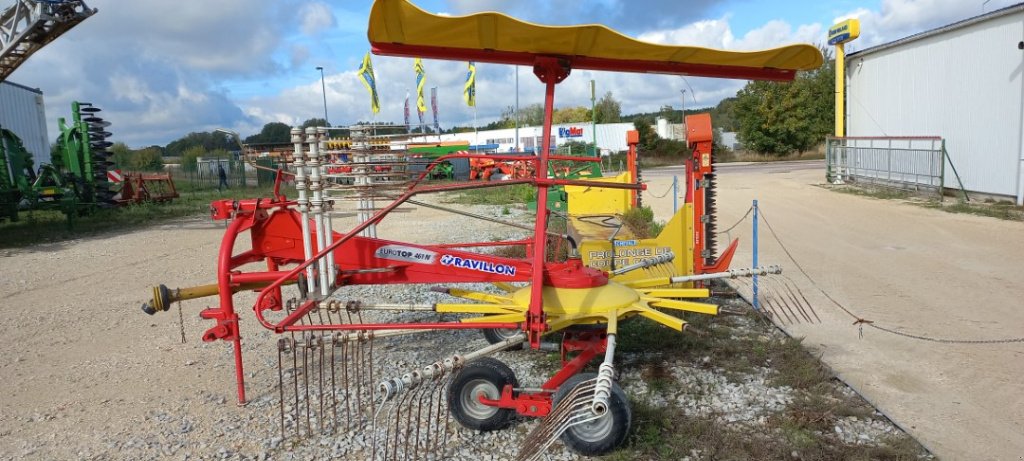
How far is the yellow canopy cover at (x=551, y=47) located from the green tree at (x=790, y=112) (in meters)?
42.7

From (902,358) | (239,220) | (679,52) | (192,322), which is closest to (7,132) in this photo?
(192,322)

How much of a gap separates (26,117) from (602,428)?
2836 cm

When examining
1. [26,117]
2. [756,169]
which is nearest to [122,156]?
[26,117]

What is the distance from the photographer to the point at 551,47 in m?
3.99

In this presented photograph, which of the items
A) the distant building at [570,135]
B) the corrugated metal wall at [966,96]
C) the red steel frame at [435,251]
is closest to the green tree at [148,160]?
the distant building at [570,135]

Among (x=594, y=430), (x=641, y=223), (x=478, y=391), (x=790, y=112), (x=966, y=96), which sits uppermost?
(x=790, y=112)

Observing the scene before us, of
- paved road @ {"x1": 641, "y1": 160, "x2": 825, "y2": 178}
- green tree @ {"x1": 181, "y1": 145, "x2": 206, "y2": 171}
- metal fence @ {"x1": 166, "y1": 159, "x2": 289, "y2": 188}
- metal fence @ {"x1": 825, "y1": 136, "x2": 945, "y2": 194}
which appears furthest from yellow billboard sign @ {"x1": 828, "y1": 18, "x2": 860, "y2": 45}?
green tree @ {"x1": 181, "y1": 145, "x2": 206, "y2": 171}

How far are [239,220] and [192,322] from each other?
3.38 meters

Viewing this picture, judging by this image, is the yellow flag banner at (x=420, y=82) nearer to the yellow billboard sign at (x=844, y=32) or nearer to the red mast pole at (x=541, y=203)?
the yellow billboard sign at (x=844, y=32)

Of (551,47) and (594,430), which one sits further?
(551,47)

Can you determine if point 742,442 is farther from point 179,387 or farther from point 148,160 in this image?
point 148,160

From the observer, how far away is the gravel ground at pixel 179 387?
165 inches

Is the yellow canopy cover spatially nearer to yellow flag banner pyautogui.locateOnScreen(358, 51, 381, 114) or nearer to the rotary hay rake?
the rotary hay rake

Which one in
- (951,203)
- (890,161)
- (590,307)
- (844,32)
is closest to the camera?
(590,307)
